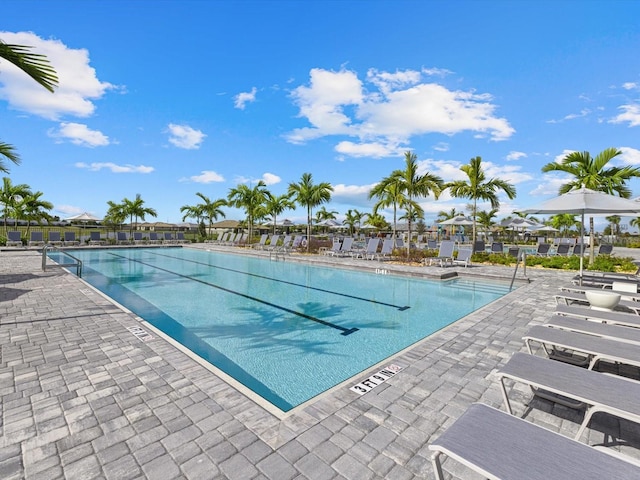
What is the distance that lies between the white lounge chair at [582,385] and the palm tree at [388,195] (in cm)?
1253

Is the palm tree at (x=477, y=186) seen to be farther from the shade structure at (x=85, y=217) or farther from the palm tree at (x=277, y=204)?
the shade structure at (x=85, y=217)

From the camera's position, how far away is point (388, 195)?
52.5ft

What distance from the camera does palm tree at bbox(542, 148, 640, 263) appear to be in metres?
10.2

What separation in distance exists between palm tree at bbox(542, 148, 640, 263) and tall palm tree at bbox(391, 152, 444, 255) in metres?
4.33

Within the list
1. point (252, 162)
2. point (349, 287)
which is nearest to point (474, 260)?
point (349, 287)

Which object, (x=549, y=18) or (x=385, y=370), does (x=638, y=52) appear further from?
(x=385, y=370)

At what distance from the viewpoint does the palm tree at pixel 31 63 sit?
4366mm

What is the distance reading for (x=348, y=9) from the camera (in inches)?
471

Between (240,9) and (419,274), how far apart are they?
1239cm

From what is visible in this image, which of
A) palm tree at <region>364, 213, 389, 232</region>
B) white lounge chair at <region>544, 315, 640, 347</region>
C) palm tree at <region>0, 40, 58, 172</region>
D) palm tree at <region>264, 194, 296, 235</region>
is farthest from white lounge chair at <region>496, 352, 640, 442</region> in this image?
palm tree at <region>364, 213, 389, 232</region>

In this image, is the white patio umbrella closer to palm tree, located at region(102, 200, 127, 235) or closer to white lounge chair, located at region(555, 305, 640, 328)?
white lounge chair, located at region(555, 305, 640, 328)

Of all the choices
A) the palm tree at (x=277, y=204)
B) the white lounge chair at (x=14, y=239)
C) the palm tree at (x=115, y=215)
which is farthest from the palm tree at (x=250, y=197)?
the white lounge chair at (x=14, y=239)

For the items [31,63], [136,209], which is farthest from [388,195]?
[136,209]

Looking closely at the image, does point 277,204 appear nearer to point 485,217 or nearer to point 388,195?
point 388,195
